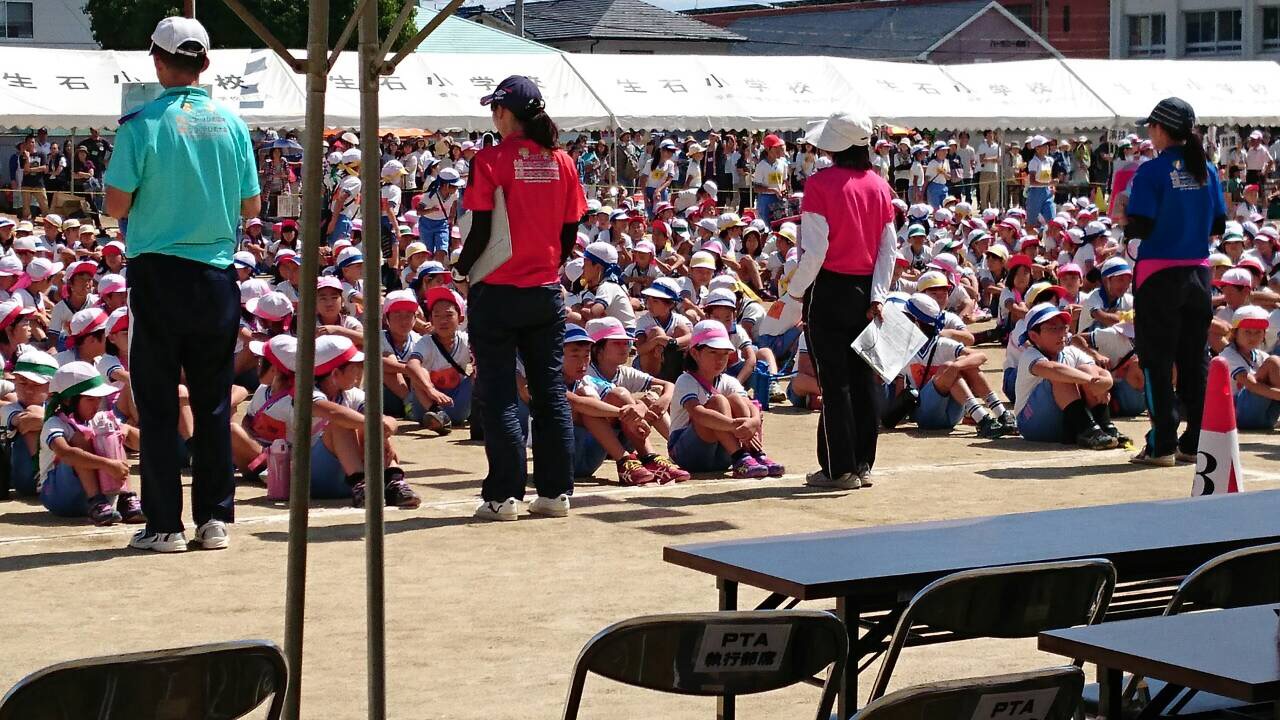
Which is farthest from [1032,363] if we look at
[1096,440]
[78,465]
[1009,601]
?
[1009,601]

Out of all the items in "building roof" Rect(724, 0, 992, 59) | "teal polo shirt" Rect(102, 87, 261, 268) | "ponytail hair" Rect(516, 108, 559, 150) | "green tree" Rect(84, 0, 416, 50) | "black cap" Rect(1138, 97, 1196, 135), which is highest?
"building roof" Rect(724, 0, 992, 59)

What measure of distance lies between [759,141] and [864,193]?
31.8 meters

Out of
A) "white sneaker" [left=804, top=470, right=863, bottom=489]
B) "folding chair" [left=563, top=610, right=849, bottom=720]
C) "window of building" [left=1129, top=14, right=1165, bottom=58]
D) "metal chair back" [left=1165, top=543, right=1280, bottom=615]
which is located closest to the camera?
"folding chair" [left=563, top=610, right=849, bottom=720]

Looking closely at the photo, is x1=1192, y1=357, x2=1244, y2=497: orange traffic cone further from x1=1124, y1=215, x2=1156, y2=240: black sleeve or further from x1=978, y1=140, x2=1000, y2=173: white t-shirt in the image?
x1=978, y1=140, x2=1000, y2=173: white t-shirt

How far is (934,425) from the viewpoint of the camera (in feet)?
42.2

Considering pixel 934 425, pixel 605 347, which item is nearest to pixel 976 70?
pixel 934 425

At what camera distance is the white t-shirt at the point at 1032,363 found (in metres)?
12.1

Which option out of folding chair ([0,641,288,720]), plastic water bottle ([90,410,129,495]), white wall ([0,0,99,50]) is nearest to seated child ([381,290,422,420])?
plastic water bottle ([90,410,129,495])

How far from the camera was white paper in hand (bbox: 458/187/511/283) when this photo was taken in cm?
852

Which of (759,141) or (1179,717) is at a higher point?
(759,141)

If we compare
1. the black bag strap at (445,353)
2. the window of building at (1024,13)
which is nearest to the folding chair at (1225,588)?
the black bag strap at (445,353)

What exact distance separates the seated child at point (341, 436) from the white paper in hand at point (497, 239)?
1.06 m

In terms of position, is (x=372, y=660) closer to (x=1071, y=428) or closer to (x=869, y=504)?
(x=869, y=504)

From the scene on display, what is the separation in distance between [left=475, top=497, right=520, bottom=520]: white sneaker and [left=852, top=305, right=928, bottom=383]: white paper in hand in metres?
1.99
